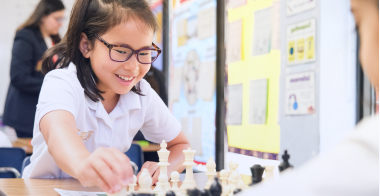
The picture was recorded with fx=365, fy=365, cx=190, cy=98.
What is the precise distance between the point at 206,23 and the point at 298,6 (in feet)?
4.83

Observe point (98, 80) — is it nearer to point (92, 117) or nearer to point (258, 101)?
point (92, 117)

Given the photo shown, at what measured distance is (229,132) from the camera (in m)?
3.27

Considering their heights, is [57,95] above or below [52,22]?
below

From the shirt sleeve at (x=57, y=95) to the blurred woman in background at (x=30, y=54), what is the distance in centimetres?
201

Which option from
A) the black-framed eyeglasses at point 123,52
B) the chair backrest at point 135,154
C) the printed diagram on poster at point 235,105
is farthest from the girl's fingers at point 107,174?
the printed diagram on poster at point 235,105

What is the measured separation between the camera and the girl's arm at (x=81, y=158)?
62 centimetres

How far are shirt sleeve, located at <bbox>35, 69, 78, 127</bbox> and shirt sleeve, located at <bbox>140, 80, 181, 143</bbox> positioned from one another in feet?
1.20

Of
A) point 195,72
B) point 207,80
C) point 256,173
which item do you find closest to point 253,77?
point 207,80

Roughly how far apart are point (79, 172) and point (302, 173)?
0.48 m

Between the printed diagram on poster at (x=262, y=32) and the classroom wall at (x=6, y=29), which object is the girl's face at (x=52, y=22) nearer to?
the printed diagram on poster at (x=262, y=32)

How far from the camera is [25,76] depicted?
3.04m

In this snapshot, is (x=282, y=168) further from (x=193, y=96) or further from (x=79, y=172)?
(x=193, y=96)

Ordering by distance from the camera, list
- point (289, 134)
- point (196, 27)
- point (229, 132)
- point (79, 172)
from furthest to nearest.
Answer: point (196, 27)
point (229, 132)
point (289, 134)
point (79, 172)

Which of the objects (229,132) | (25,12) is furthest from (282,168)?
(25,12)
